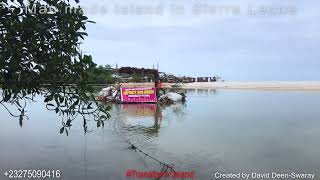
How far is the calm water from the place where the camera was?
28.8 feet

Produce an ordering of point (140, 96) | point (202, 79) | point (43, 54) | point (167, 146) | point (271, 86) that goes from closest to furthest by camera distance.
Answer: point (43, 54) → point (167, 146) → point (140, 96) → point (271, 86) → point (202, 79)

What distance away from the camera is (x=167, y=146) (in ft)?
36.2

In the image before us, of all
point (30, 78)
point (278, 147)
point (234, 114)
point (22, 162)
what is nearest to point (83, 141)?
point (22, 162)

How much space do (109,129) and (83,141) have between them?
7.82ft

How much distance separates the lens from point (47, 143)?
1179cm

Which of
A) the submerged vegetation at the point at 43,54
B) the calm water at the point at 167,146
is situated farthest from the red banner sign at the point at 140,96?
the submerged vegetation at the point at 43,54

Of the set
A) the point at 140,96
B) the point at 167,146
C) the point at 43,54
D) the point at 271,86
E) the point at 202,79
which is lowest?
the point at 167,146

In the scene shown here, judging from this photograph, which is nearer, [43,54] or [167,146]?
[43,54]

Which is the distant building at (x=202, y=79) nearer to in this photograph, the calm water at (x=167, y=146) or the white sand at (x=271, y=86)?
the white sand at (x=271, y=86)

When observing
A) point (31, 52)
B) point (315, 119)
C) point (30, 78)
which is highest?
point (31, 52)

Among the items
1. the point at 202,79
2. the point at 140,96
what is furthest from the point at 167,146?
the point at 202,79

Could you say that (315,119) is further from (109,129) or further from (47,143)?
(47,143)

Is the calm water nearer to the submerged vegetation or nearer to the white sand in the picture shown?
the submerged vegetation

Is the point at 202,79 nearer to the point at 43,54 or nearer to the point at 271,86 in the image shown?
the point at 271,86
